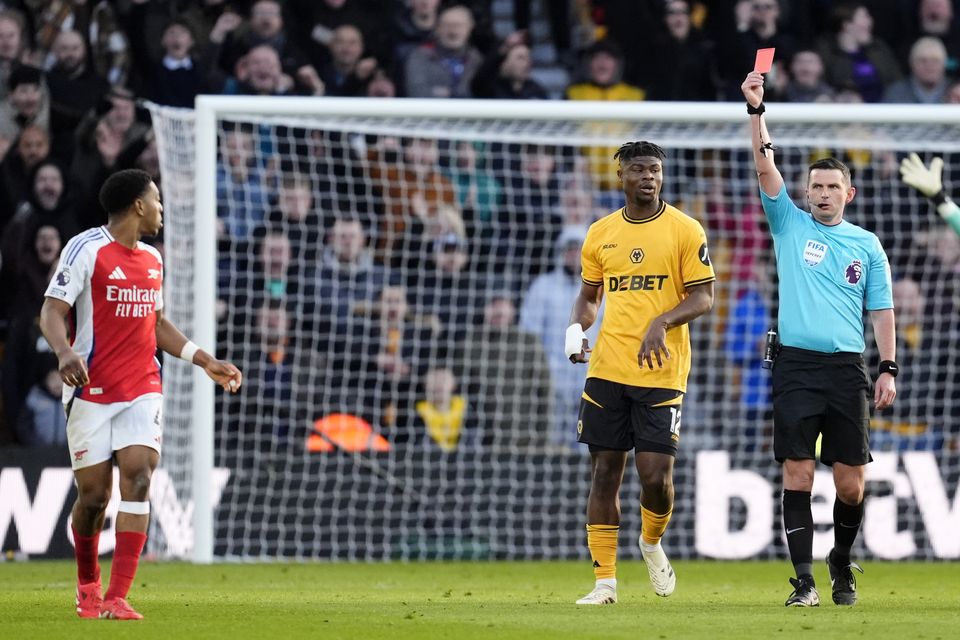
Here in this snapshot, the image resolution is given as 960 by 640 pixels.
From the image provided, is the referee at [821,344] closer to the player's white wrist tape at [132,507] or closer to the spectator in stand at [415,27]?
the player's white wrist tape at [132,507]

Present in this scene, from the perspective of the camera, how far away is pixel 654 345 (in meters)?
7.94

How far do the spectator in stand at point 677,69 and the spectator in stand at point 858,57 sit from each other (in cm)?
121

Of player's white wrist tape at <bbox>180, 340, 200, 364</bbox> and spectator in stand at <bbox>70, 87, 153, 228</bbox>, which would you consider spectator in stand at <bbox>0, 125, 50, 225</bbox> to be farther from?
player's white wrist tape at <bbox>180, 340, 200, 364</bbox>

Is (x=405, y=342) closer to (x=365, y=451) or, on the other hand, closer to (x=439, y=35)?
(x=365, y=451)

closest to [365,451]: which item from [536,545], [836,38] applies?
[536,545]

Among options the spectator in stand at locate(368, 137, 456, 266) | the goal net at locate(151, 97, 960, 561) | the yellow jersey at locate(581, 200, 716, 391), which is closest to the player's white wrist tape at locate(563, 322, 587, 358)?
the yellow jersey at locate(581, 200, 716, 391)

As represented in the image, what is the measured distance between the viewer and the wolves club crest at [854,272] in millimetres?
8172

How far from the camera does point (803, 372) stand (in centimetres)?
812

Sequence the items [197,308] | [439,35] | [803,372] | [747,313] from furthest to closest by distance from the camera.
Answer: [439,35] < [747,313] < [197,308] < [803,372]

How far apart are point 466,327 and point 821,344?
238 inches

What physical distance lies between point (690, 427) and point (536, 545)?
1649 millimetres

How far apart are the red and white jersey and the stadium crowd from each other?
532cm

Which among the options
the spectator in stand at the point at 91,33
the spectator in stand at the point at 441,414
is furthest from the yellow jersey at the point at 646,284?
the spectator in stand at the point at 91,33

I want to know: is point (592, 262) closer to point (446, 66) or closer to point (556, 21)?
point (446, 66)
